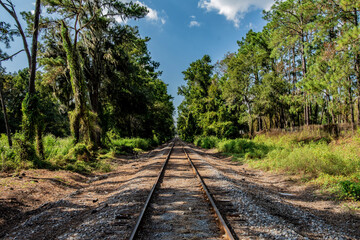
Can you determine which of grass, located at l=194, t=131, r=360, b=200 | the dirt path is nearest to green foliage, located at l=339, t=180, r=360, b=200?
grass, located at l=194, t=131, r=360, b=200

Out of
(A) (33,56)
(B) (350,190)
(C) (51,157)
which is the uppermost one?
(A) (33,56)

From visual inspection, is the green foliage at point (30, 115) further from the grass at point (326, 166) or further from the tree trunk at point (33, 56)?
the grass at point (326, 166)

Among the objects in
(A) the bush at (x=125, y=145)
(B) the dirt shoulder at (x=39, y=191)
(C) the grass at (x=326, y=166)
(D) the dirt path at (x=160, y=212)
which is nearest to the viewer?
(D) the dirt path at (x=160, y=212)

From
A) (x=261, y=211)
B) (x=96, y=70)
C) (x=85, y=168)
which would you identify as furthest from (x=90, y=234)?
(x=96, y=70)

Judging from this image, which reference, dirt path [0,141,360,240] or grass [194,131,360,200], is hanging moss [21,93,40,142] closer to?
dirt path [0,141,360,240]

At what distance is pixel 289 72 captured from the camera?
1152 inches

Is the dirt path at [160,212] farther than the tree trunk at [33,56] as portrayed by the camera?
No

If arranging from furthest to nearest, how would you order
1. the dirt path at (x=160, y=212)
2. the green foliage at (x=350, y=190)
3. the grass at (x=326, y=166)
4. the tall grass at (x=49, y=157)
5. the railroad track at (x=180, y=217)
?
the tall grass at (x=49, y=157) < the grass at (x=326, y=166) < the green foliage at (x=350, y=190) < the dirt path at (x=160, y=212) < the railroad track at (x=180, y=217)

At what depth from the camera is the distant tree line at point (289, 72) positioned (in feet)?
40.8

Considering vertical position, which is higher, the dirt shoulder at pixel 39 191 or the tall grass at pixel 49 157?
the tall grass at pixel 49 157

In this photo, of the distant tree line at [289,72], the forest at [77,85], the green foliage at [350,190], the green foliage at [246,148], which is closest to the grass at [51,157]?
the forest at [77,85]

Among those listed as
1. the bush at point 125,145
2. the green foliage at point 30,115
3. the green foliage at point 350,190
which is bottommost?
the green foliage at point 350,190

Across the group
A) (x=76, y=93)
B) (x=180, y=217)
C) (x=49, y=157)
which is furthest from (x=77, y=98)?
(x=180, y=217)

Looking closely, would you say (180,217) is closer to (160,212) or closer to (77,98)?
(160,212)
